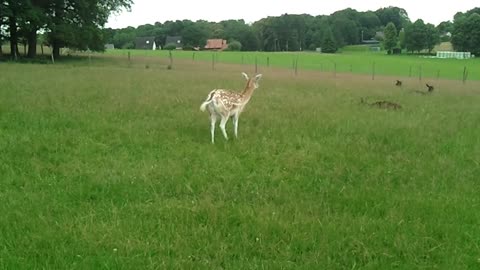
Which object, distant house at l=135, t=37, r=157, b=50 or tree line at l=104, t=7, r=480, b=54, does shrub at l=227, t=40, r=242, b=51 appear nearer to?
tree line at l=104, t=7, r=480, b=54

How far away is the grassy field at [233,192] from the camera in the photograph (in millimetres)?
5473

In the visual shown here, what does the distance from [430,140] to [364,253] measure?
715 cm

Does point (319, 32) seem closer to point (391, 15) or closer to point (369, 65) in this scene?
point (391, 15)

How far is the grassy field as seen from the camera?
5.47m

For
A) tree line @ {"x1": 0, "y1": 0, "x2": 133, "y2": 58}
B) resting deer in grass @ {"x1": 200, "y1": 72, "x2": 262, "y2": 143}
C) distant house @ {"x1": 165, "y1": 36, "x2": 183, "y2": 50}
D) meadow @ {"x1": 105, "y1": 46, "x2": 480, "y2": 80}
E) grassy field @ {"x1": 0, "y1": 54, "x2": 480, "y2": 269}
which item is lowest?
grassy field @ {"x1": 0, "y1": 54, "x2": 480, "y2": 269}

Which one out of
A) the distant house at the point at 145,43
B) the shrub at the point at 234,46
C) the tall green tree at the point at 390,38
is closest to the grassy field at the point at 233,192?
the shrub at the point at 234,46

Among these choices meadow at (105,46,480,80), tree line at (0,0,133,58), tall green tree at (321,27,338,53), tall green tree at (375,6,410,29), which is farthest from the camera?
tall green tree at (375,6,410,29)

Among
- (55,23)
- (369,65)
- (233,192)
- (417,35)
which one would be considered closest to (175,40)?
(417,35)

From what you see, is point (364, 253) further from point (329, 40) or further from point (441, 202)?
point (329, 40)

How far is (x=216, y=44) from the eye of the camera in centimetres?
14800

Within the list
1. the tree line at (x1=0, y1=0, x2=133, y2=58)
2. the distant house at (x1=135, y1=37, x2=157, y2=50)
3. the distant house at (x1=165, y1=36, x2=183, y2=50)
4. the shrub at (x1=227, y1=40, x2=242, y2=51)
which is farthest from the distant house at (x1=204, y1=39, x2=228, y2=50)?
the tree line at (x1=0, y1=0, x2=133, y2=58)

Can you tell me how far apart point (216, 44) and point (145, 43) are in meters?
26.2

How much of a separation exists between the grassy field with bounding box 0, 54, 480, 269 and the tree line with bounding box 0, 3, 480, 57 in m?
35.2

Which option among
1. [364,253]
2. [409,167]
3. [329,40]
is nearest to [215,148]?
[409,167]
